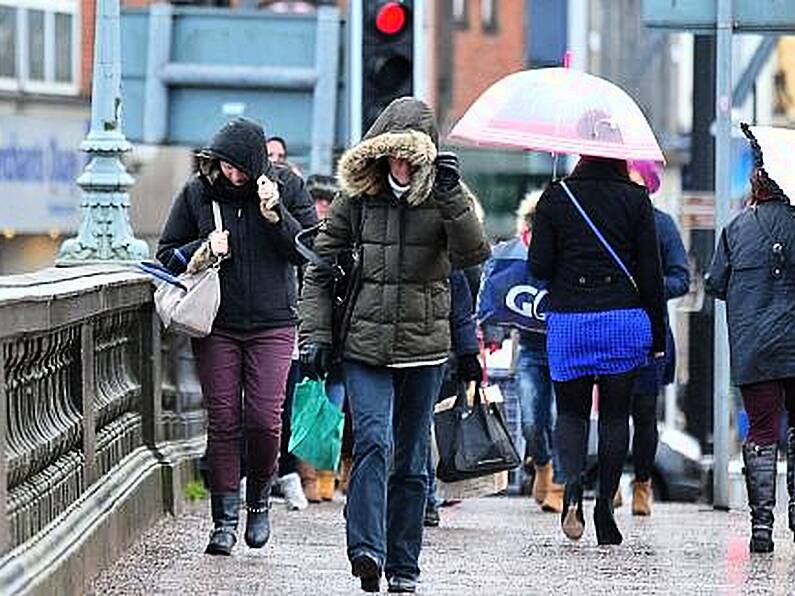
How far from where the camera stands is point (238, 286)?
1071 cm

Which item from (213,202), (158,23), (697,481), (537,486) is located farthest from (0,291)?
(697,481)

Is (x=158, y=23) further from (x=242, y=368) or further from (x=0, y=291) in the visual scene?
(x=0, y=291)

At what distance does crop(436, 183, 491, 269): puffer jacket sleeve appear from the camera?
952cm

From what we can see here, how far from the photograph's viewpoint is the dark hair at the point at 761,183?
1161 centimetres

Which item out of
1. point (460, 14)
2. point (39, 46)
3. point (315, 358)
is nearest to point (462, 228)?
point (315, 358)

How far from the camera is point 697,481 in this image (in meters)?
22.2

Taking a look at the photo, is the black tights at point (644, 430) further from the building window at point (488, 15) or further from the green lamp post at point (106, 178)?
the building window at point (488, 15)

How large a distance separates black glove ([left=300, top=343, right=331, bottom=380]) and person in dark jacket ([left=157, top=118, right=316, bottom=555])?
3.70ft

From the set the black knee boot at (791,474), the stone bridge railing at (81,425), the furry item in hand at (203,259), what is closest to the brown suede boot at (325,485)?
the stone bridge railing at (81,425)

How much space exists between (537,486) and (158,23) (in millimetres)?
6510

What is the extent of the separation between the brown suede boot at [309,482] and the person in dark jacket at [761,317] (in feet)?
10.2

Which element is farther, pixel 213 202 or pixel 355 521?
pixel 213 202

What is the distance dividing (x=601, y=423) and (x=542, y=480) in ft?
9.37

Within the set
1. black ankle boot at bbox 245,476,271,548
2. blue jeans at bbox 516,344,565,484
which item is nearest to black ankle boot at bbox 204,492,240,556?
black ankle boot at bbox 245,476,271,548
